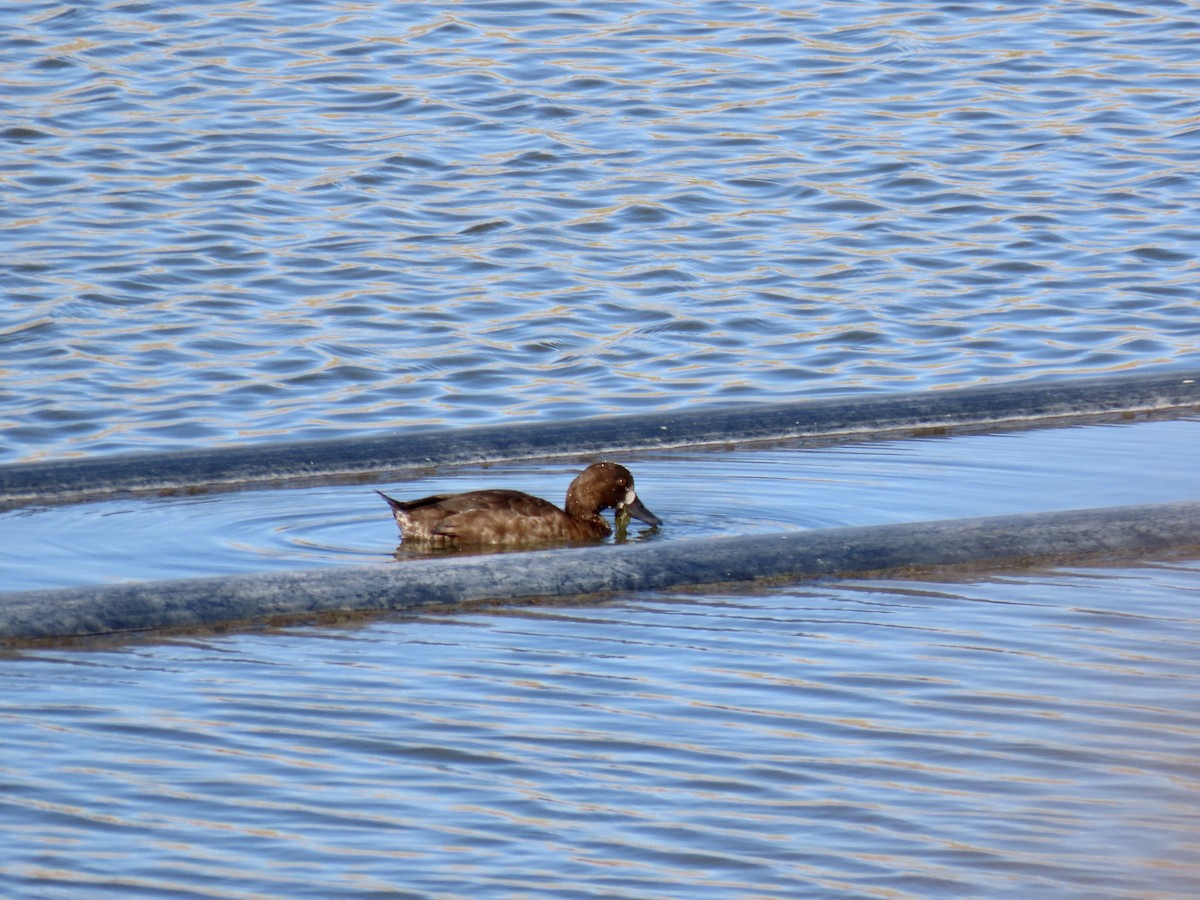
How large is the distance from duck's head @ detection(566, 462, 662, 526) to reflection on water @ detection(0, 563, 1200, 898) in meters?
1.46

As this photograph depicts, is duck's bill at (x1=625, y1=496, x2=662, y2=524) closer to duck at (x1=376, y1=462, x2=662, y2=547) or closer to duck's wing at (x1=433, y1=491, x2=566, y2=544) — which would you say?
duck at (x1=376, y1=462, x2=662, y2=547)

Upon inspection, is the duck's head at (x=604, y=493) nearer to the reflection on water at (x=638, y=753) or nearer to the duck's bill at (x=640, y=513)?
the duck's bill at (x=640, y=513)

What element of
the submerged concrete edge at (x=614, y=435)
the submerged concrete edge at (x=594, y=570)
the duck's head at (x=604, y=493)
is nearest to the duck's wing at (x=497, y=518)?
the duck's head at (x=604, y=493)

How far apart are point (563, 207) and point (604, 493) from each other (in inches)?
268

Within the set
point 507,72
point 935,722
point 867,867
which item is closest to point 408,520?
point 935,722

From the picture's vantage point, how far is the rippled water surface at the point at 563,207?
10500 millimetres

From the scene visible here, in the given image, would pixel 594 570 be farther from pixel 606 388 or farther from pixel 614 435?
pixel 606 388

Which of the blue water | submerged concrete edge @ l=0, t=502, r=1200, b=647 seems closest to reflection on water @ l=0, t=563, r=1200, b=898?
the blue water

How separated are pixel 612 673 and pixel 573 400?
508 cm

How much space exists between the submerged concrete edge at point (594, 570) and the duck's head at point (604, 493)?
3.43 feet

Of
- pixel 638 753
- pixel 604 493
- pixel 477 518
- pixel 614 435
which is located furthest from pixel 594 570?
pixel 614 435

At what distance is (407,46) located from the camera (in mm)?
16719

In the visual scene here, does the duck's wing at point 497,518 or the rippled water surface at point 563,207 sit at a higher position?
the rippled water surface at point 563,207

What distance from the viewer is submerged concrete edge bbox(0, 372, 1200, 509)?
7.51 m
